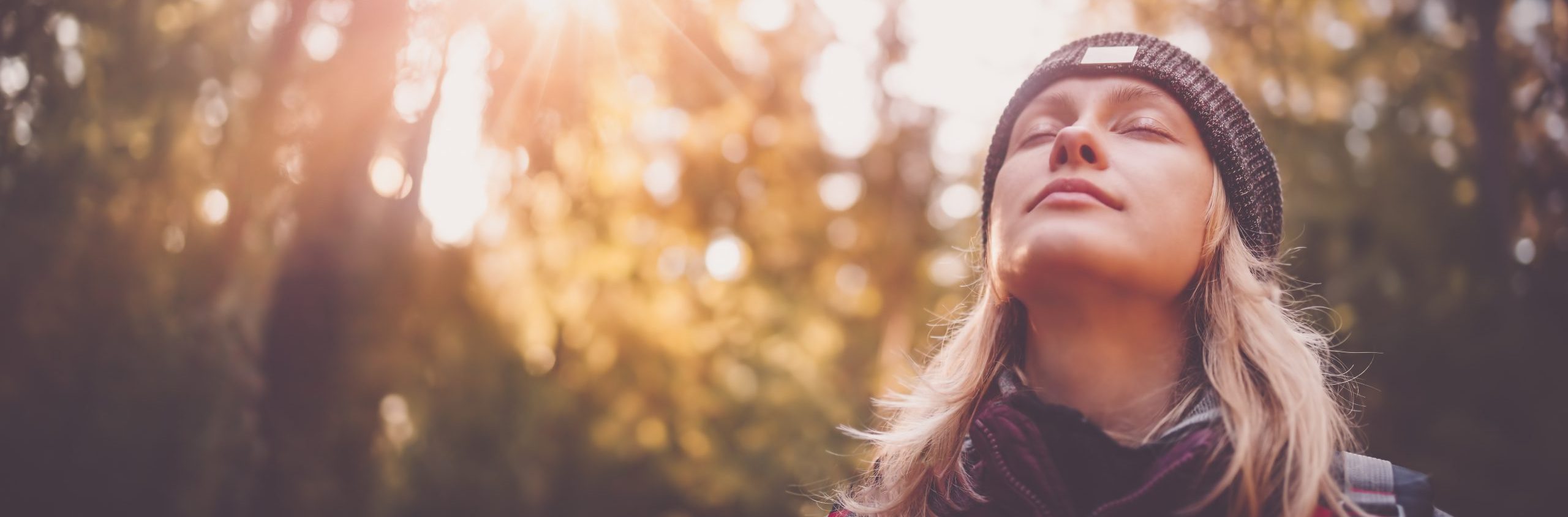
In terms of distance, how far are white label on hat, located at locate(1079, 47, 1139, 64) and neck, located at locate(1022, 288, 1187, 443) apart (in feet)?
1.83

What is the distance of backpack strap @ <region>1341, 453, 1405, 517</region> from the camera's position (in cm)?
163

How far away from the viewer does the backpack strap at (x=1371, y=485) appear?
5.34ft

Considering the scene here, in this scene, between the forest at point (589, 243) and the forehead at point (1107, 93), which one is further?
the forest at point (589, 243)

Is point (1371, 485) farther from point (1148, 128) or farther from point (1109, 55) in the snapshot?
point (1109, 55)

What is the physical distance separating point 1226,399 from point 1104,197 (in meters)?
0.44

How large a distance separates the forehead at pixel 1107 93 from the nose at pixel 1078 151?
19cm

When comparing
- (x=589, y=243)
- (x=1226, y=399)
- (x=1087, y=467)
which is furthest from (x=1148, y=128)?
(x=589, y=243)

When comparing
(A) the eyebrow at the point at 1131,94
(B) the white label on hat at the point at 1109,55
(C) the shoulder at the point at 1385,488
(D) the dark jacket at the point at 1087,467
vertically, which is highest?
(B) the white label on hat at the point at 1109,55

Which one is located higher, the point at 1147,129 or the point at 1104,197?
the point at 1147,129

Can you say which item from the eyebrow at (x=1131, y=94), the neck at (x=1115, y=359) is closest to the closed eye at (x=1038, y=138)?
the eyebrow at (x=1131, y=94)

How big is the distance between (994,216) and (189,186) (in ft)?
23.5

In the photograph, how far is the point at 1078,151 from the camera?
1.84 m

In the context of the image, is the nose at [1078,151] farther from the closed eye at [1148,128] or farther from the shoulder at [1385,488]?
the shoulder at [1385,488]

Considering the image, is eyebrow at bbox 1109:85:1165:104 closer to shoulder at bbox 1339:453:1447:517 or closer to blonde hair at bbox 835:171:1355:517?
blonde hair at bbox 835:171:1355:517
